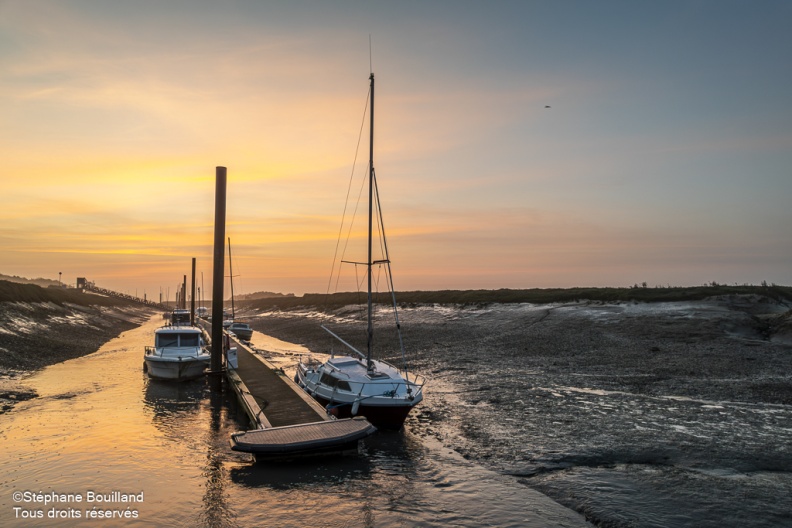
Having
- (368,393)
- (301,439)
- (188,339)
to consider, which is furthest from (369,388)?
(188,339)

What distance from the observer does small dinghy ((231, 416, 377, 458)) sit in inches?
508

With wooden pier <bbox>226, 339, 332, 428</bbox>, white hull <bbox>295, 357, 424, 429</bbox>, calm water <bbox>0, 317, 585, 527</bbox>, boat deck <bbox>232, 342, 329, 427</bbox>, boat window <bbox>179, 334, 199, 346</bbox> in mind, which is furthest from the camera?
boat window <bbox>179, 334, 199, 346</bbox>

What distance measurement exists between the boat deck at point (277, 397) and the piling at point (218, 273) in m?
1.39

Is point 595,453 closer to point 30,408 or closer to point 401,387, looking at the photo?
point 401,387

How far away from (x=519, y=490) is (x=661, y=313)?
32.6m

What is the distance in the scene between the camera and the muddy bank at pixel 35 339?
78.7ft

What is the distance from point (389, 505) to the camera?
10.7m

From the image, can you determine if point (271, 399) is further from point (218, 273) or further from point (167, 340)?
point (167, 340)

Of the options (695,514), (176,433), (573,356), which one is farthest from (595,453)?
(573,356)

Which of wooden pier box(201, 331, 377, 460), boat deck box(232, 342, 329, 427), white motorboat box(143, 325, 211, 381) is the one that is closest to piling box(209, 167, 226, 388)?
wooden pier box(201, 331, 377, 460)

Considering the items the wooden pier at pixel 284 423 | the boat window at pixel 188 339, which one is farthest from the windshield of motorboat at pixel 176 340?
the wooden pier at pixel 284 423

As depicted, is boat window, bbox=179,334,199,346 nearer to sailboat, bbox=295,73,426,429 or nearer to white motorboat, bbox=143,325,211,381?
white motorboat, bbox=143,325,211,381

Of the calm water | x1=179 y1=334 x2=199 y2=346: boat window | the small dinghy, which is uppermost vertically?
x1=179 y1=334 x2=199 y2=346: boat window

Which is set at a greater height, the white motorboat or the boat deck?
the white motorboat
